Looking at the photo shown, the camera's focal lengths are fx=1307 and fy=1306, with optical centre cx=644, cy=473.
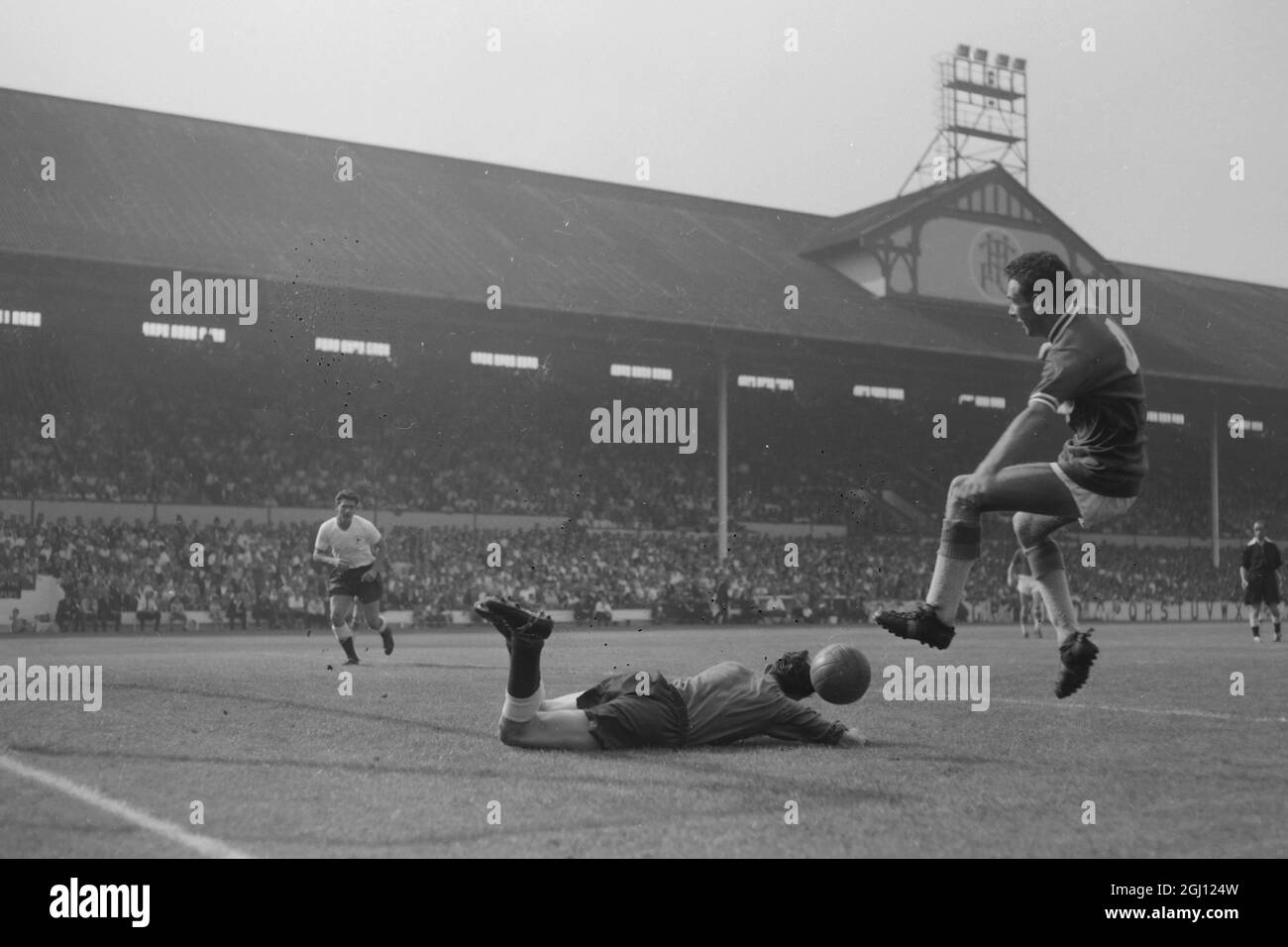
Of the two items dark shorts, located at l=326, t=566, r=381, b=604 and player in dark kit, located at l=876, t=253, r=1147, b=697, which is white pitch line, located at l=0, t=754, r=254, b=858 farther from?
dark shorts, located at l=326, t=566, r=381, b=604

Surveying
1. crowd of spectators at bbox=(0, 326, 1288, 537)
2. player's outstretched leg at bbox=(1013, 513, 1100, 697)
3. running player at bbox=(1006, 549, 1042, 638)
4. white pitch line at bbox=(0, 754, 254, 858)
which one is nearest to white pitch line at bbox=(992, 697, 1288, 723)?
player's outstretched leg at bbox=(1013, 513, 1100, 697)

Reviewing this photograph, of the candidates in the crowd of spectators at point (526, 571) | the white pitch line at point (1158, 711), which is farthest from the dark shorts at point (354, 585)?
the crowd of spectators at point (526, 571)

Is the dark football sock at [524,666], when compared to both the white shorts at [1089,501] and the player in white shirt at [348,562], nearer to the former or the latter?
the white shorts at [1089,501]

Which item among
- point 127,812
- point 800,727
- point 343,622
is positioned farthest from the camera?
point 343,622

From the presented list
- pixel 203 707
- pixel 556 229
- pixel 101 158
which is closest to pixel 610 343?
pixel 556 229

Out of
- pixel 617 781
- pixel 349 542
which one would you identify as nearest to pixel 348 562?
pixel 349 542

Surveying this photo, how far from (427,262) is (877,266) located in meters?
16.4

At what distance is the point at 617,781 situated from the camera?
677cm

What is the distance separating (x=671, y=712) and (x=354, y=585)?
897cm

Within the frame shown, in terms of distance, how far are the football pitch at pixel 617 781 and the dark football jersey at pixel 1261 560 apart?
10547 millimetres

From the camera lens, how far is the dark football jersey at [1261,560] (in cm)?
2244

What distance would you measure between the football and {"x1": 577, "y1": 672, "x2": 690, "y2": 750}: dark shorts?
85 cm

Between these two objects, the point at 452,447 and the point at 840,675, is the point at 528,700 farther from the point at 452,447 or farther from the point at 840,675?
the point at 452,447
